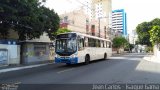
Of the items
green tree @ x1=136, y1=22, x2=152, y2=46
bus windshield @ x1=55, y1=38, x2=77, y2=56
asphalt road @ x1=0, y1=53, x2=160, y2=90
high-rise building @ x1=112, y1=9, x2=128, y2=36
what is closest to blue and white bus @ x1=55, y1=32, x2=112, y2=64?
bus windshield @ x1=55, y1=38, x2=77, y2=56

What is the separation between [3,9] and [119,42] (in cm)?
5675

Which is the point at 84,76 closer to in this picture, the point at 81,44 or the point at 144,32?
the point at 81,44

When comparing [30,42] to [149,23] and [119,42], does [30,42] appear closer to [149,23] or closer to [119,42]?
[119,42]

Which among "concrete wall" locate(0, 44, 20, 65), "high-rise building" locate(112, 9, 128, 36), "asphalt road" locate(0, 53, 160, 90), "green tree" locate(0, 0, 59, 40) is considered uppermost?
"high-rise building" locate(112, 9, 128, 36)

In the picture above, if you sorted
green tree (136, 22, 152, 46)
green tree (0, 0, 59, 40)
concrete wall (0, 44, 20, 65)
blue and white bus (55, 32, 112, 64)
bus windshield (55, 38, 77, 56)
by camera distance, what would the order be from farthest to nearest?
green tree (136, 22, 152, 46) → concrete wall (0, 44, 20, 65) → bus windshield (55, 38, 77, 56) → blue and white bus (55, 32, 112, 64) → green tree (0, 0, 59, 40)

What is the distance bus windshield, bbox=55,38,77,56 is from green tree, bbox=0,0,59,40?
428cm

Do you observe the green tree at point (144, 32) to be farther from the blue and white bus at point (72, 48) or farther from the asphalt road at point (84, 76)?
the asphalt road at point (84, 76)

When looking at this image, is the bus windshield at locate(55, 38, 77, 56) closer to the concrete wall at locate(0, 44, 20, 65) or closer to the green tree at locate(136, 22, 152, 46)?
the concrete wall at locate(0, 44, 20, 65)

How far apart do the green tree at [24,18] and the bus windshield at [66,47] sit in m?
4.28

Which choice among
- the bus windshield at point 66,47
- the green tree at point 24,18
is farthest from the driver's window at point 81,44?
the green tree at point 24,18

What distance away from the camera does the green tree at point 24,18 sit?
1972 centimetres

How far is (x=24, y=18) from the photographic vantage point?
21219mm

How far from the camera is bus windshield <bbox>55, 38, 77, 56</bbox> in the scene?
20031 millimetres

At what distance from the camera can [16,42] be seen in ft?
85.5
